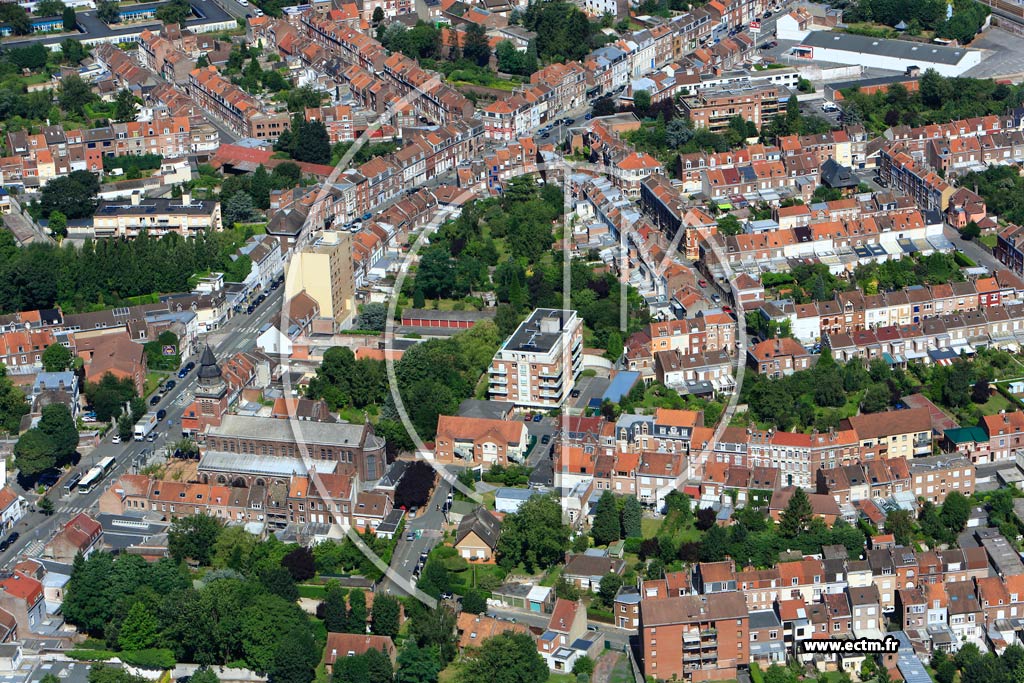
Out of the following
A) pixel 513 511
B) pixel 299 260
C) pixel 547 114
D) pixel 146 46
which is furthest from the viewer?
pixel 146 46

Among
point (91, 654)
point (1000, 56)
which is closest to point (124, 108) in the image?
point (1000, 56)

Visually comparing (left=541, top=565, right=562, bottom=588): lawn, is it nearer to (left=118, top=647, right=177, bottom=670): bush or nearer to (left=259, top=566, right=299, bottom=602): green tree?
(left=259, top=566, right=299, bottom=602): green tree

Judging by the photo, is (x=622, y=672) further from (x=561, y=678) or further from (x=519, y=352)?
(x=519, y=352)

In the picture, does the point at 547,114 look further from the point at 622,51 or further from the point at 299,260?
the point at 299,260

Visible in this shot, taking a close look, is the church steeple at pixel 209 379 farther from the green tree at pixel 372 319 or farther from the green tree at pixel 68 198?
the green tree at pixel 68 198

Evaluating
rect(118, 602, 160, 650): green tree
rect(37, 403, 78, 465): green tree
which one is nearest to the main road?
rect(37, 403, 78, 465): green tree

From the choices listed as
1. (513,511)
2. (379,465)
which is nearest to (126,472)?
(379,465)
